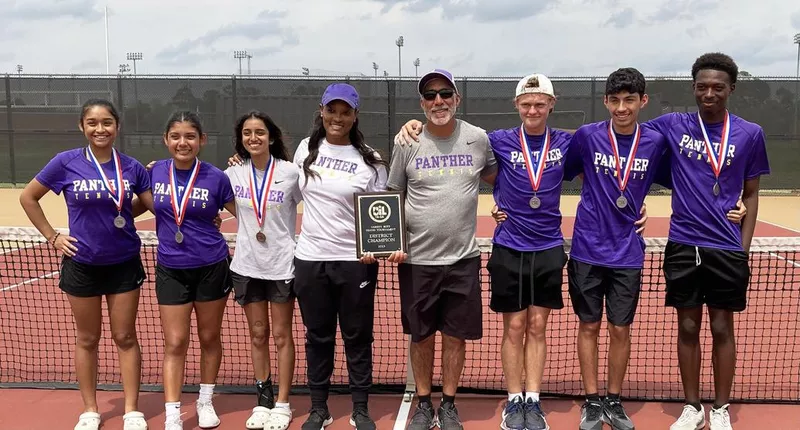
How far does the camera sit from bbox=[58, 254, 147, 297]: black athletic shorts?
133 inches

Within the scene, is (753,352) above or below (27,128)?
below

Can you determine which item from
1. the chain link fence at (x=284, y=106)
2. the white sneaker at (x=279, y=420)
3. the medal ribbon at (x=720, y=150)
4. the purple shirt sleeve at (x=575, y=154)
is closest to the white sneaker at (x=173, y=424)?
the white sneaker at (x=279, y=420)

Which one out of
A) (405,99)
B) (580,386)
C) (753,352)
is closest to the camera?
(580,386)

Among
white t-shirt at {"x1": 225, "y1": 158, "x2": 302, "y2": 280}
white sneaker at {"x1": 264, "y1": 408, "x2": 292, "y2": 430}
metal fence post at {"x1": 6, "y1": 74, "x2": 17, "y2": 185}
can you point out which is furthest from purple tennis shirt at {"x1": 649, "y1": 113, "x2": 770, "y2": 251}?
metal fence post at {"x1": 6, "y1": 74, "x2": 17, "y2": 185}

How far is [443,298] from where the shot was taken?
348 centimetres

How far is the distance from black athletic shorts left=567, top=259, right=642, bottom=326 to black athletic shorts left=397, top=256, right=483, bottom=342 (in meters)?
0.57

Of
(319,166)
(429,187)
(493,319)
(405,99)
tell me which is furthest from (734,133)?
(405,99)

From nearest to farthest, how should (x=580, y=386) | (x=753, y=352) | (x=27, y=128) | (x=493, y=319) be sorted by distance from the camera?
(x=580, y=386) → (x=753, y=352) → (x=493, y=319) → (x=27, y=128)

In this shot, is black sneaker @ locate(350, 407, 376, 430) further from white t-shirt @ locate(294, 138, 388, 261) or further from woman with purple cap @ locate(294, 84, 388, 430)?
white t-shirt @ locate(294, 138, 388, 261)

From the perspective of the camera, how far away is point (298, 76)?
15.1 m

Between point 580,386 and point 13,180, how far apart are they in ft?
56.4

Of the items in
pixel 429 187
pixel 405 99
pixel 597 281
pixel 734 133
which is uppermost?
pixel 405 99

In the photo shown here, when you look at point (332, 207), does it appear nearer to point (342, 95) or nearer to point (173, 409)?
point (342, 95)

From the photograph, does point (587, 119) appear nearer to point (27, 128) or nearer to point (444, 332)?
point (444, 332)
